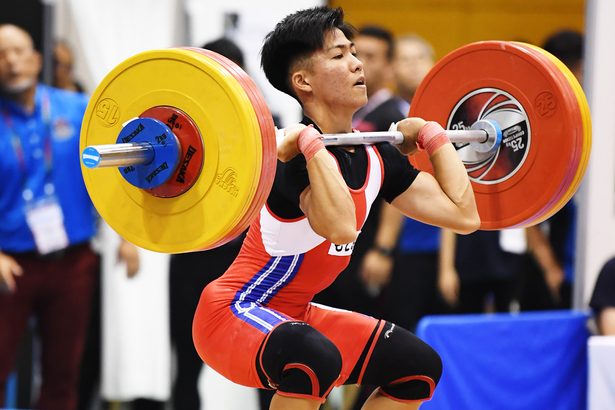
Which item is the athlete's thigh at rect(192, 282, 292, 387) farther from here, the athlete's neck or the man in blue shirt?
the man in blue shirt

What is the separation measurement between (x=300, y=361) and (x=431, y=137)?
78 centimetres

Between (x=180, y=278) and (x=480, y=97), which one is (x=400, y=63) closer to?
(x=180, y=278)

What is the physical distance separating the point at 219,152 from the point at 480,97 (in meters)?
1.11

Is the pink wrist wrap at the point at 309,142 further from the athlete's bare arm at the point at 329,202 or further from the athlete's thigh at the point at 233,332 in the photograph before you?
the athlete's thigh at the point at 233,332

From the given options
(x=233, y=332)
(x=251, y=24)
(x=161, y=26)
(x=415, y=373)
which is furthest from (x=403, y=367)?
(x=161, y=26)

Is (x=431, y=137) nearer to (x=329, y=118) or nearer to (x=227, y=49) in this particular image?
(x=329, y=118)

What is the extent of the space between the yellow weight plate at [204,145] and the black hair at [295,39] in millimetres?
421

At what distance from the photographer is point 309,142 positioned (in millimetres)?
3145

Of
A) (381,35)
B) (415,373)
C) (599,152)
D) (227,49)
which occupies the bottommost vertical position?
(415,373)

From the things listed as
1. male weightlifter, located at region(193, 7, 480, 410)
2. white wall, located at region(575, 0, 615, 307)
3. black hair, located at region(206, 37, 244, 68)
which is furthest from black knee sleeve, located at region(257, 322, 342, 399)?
white wall, located at region(575, 0, 615, 307)

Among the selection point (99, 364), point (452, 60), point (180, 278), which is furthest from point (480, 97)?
point (99, 364)

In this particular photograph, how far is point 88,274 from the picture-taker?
5.43 m

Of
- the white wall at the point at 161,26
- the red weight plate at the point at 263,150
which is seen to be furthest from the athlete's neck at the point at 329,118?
the white wall at the point at 161,26

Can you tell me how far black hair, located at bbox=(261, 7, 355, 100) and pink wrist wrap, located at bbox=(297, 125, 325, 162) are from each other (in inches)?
13.5
